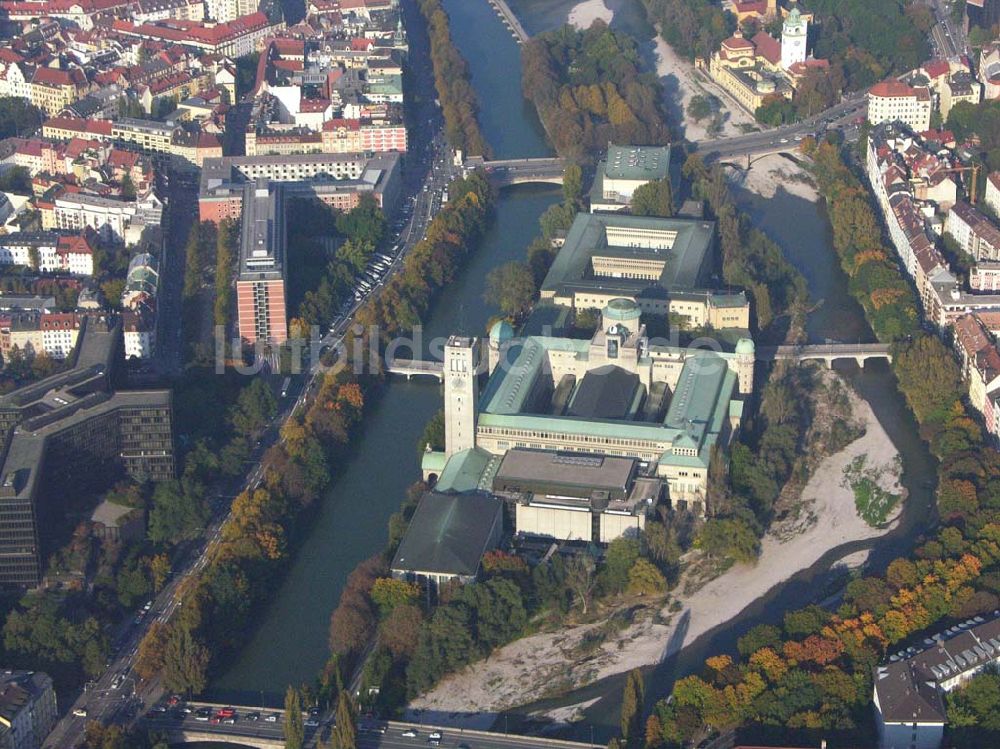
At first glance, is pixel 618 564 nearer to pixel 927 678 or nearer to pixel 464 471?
pixel 464 471

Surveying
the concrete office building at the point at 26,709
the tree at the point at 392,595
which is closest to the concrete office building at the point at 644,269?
the tree at the point at 392,595

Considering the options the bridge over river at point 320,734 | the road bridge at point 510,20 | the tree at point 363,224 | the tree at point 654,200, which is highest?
the road bridge at point 510,20

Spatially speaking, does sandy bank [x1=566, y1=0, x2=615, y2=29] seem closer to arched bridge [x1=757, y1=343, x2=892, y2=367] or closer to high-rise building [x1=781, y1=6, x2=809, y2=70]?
high-rise building [x1=781, y1=6, x2=809, y2=70]

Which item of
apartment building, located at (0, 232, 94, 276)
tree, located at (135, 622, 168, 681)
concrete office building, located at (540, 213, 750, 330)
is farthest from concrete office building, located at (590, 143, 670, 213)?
tree, located at (135, 622, 168, 681)

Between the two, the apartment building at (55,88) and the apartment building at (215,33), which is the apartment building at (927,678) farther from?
the apartment building at (215,33)

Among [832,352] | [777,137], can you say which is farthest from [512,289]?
[777,137]

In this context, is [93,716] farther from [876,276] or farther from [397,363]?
[876,276]
